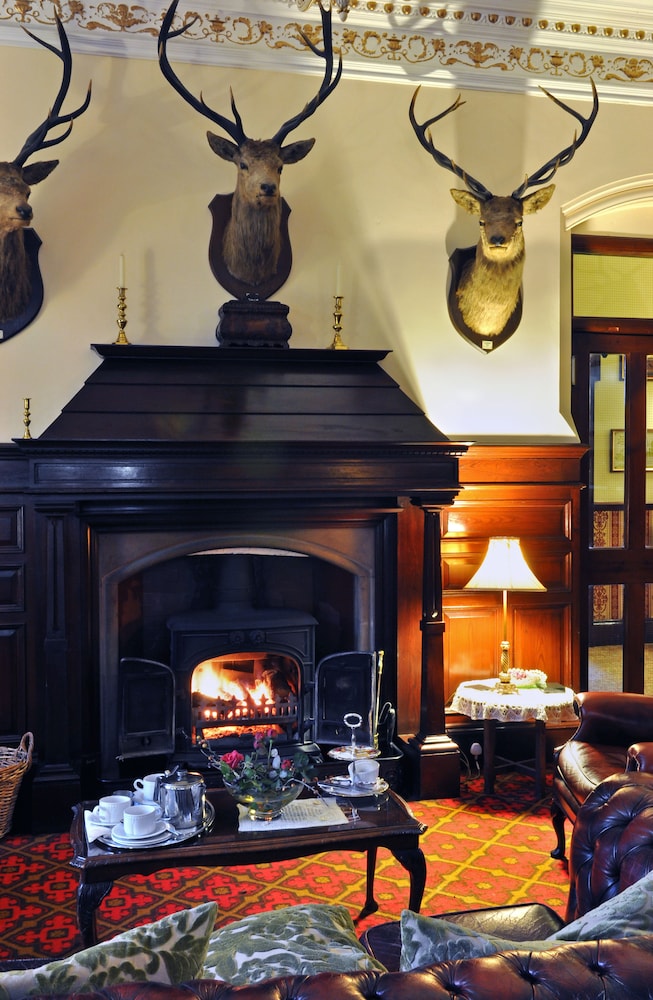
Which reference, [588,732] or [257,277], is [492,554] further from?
[257,277]

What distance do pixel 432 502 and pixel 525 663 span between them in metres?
1.19

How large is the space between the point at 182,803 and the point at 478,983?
1.76 metres

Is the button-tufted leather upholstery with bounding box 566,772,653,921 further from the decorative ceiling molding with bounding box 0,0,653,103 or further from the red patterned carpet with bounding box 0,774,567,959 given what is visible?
the decorative ceiling molding with bounding box 0,0,653,103

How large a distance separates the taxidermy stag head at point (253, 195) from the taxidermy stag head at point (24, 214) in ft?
1.58

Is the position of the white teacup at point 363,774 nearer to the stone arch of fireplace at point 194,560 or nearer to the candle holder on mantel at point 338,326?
the stone arch of fireplace at point 194,560

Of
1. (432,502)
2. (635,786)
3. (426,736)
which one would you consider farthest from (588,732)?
(635,786)

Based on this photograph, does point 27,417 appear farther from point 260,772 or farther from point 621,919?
point 621,919

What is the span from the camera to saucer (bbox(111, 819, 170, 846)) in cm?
273

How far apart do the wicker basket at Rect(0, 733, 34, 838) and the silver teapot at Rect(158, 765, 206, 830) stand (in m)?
1.35

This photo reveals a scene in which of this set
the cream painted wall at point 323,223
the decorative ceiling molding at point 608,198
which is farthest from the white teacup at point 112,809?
the decorative ceiling molding at point 608,198

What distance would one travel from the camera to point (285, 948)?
1946mm

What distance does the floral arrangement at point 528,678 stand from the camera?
450cm

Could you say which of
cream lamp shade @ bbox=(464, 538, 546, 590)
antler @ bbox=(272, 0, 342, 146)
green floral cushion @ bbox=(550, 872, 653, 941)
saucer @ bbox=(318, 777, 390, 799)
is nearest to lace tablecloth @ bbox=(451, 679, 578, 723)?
cream lamp shade @ bbox=(464, 538, 546, 590)

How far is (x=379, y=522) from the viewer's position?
4.62 meters
